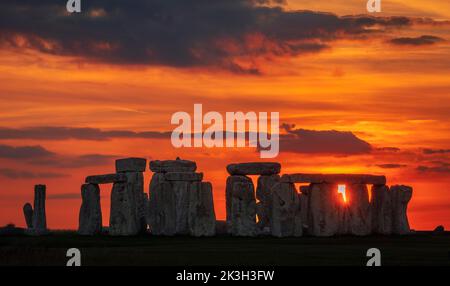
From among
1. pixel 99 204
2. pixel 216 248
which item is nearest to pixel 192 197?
pixel 99 204

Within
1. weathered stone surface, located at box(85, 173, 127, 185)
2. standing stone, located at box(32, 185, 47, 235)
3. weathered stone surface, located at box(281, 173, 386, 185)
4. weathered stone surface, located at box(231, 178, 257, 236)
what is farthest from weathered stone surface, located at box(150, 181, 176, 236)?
standing stone, located at box(32, 185, 47, 235)

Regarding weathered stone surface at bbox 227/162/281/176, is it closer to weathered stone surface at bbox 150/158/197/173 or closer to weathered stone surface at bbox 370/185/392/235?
weathered stone surface at bbox 150/158/197/173

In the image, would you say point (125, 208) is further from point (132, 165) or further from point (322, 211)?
point (322, 211)

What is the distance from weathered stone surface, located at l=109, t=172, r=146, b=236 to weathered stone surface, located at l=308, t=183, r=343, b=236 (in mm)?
8332

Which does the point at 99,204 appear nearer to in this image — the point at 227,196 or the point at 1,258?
the point at 227,196

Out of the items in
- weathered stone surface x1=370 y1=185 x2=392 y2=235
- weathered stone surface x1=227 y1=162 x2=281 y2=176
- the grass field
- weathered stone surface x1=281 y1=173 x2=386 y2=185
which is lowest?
the grass field

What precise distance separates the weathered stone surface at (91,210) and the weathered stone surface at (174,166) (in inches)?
124

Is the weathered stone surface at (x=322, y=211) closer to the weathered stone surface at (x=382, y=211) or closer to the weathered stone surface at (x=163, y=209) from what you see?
the weathered stone surface at (x=382, y=211)

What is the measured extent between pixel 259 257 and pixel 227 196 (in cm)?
1627

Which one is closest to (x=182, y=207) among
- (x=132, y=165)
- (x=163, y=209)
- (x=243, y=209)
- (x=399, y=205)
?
(x=163, y=209)

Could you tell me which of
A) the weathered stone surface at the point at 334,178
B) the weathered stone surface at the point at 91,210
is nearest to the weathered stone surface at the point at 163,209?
the weathered stone surface at the point at 91,210

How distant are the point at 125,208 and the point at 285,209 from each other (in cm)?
788

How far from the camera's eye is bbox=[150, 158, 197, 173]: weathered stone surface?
2183 inches

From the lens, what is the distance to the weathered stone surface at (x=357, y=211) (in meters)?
53.9
